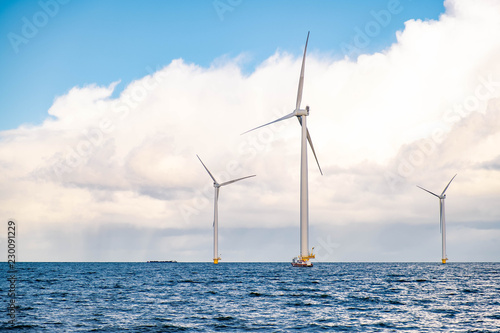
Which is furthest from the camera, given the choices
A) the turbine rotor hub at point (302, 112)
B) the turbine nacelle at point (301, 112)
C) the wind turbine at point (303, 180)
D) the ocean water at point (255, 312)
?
the turbine rotor hub at point (302, 112)

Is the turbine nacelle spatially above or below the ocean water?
above

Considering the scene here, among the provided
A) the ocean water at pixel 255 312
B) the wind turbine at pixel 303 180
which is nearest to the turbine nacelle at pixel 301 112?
the wind turbine at pixel 303 180

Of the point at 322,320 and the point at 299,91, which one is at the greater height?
the point at 299,91

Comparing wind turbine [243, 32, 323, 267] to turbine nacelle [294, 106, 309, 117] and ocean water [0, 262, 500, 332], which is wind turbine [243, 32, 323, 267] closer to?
turbine nacelle [294, 106, 309, 117]

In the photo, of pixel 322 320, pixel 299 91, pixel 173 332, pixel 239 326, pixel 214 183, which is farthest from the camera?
pixel 214 183

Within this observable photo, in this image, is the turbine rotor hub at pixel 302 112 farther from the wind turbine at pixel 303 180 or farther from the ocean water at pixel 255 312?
the ocean water at pixel 255 312

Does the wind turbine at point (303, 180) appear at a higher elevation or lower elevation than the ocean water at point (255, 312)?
higher

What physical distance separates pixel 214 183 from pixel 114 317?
131 meters

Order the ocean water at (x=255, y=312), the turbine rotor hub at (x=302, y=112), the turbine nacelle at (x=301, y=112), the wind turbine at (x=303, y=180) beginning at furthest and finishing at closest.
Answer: the turbine rotor hub at (x=302, y=112) < the turbine nacelle at (x=301, y=112) < the wind turbine at (x=303, y=180) < the ocean water at (x=255, y=312)

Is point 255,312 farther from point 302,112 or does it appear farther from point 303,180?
point 302,112

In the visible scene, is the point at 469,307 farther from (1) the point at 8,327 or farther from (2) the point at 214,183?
(2) the point at 214,183

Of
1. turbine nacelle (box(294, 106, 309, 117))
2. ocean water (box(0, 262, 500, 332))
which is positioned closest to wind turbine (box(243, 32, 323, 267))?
turbine nacelle (box(294, 106, 309, 117))

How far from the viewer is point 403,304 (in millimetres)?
61812

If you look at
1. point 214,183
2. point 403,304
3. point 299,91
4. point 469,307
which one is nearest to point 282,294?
point 403,304
